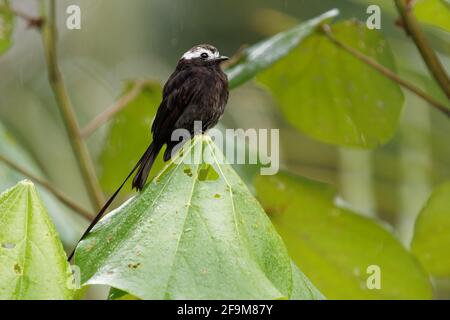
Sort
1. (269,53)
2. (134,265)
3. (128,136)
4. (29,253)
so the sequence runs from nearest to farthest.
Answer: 1. (134,265)
2. (29,253)
3. (269,53)
4. (128,136)

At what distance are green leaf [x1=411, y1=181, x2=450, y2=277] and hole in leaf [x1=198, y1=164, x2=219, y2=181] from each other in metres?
0.88

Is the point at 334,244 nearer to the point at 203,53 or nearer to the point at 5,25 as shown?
the point at 203,53

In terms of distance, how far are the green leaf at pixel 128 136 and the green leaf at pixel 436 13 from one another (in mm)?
777

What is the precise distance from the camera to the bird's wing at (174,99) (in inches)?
63.0

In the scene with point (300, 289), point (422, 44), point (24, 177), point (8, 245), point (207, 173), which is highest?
point (422, 44)

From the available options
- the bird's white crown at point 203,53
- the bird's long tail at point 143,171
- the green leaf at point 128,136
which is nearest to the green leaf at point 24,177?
the green leaf at point 128,136

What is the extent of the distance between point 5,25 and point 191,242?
1237 millimetres

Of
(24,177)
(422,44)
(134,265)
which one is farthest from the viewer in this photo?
(24,177)

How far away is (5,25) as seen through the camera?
2219 millimetres

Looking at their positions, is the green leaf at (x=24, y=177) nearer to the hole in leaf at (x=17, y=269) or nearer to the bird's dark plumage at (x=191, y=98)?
the bird's dark plumage at (x=191, y=98)

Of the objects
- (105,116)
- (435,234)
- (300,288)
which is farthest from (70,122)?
(435,234)

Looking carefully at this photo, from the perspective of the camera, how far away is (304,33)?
1.95 meters

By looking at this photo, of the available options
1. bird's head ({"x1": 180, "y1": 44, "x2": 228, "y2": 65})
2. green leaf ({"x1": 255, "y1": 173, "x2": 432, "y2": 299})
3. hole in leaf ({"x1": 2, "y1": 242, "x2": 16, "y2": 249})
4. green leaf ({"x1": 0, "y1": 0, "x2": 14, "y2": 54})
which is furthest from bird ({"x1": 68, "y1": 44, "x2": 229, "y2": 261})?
green leaf ({"x1": 0, "y1": 0, "x2": 14, "y2": 54})
